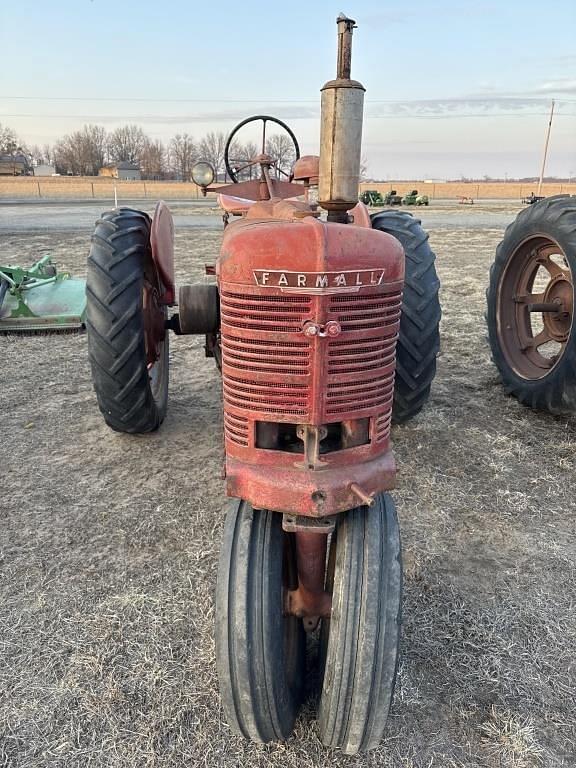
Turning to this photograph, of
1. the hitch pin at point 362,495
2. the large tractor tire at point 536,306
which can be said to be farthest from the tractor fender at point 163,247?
the large tractor tire at point 536,306

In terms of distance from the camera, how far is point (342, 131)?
1706 mm

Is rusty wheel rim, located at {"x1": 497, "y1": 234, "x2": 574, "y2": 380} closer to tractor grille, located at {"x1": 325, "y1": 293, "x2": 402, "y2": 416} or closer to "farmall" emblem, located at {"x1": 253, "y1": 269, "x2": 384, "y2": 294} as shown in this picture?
tractor grille, located at {"x1": 325, "y1": 293, "x2": 402, "y2": 416}

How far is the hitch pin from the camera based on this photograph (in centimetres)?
166

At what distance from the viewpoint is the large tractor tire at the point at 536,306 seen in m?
3.84

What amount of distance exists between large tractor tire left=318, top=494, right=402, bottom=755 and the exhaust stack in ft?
3.09

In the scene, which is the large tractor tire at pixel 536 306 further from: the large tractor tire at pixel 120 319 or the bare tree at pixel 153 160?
the bare tree at pixel 153 160

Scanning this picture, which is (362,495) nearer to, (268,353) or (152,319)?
(268,353)

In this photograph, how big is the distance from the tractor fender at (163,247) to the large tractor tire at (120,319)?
11 centimetres

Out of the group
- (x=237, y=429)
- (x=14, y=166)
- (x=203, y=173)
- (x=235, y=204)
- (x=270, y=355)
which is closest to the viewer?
(x=270, y=355)

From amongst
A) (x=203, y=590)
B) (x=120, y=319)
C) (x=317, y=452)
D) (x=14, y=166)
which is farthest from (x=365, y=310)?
(x=14, y=166)

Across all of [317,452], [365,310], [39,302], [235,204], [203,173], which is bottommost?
[39,302]

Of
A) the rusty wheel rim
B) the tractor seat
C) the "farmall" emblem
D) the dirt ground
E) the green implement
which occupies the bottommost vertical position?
the dirt ground

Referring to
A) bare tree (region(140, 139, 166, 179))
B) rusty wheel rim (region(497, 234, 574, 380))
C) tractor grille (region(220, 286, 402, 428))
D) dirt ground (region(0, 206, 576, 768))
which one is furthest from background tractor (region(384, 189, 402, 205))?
bare tree (region(140, 139, 166, 179))

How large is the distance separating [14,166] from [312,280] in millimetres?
72172
